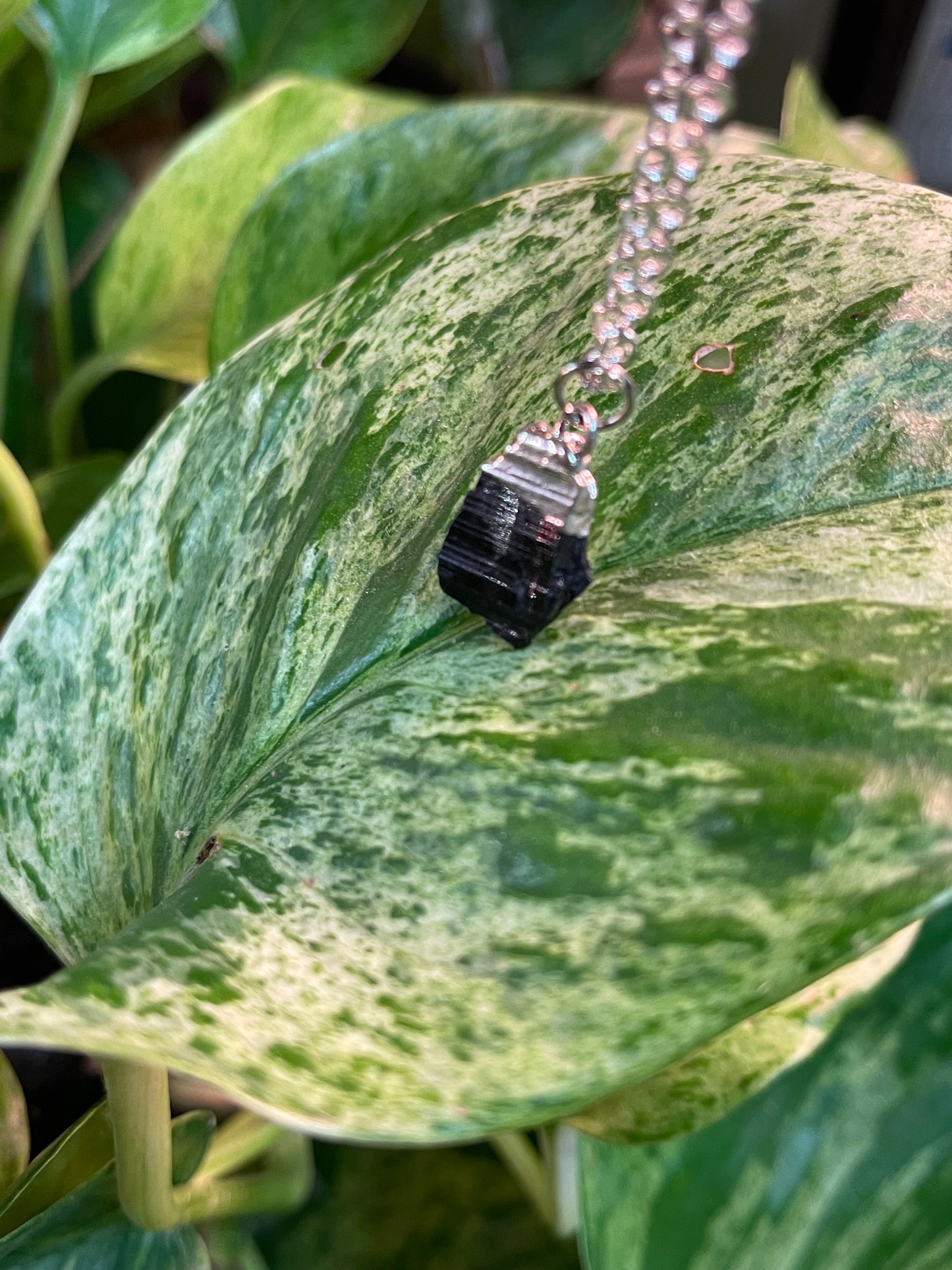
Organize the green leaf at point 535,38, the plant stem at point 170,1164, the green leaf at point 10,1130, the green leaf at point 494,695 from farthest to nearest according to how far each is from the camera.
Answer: the green leaf at point 535,38, the green leaf at point 10,1130, the plant stem at point 170,1164, the green leaf at point 494,695

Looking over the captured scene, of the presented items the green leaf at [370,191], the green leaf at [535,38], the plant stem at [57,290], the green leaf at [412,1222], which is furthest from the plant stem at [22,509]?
the green leaf at [535,38]

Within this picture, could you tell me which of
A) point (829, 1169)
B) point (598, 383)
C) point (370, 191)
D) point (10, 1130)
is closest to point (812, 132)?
point (370, 191)

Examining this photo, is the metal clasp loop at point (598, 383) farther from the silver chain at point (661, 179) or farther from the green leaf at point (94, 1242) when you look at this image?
the green leaf at point (94, 1242)

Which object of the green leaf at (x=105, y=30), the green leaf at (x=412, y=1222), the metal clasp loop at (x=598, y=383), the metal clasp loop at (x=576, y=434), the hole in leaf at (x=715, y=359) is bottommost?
the green leaf at (x=412, y=1222)

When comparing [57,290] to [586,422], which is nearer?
[586,422]

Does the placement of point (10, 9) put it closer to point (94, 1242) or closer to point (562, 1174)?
point (94, 1242)

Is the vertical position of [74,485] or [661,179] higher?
[661,179]

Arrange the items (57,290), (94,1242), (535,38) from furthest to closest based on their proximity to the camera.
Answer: (535,38)
(57,290)
(94,1242)
